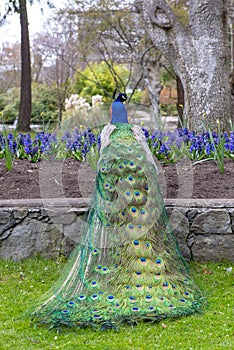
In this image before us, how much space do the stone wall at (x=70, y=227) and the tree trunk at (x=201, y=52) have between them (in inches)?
111

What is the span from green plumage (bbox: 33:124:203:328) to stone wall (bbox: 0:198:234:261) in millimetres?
730

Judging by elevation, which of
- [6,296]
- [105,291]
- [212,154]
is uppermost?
[212,154]

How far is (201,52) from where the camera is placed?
7.35m

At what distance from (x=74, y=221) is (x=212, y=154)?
2.14 meters

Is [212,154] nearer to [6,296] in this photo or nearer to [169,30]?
[169,30]

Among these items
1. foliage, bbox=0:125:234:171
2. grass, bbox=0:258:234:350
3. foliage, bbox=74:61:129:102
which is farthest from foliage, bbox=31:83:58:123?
grass, bbox=0:258:234:350

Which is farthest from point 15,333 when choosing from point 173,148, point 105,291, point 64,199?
point 173,148

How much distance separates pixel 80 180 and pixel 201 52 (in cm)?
297

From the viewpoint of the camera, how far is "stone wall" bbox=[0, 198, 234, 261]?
4.67m

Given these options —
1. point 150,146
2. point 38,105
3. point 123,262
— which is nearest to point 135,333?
point 123,262

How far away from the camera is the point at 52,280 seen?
439 centimetres

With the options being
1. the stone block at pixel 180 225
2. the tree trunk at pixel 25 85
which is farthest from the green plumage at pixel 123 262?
the tree trunk at pixel 25 85

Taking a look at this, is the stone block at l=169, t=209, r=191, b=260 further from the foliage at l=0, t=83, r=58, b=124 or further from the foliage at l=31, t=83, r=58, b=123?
the foliage at l=31, t=83, r=58, b=123

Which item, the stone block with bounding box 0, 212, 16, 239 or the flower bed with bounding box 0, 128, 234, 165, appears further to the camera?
the flower bed with bounding box 0, 128, 234, 165
